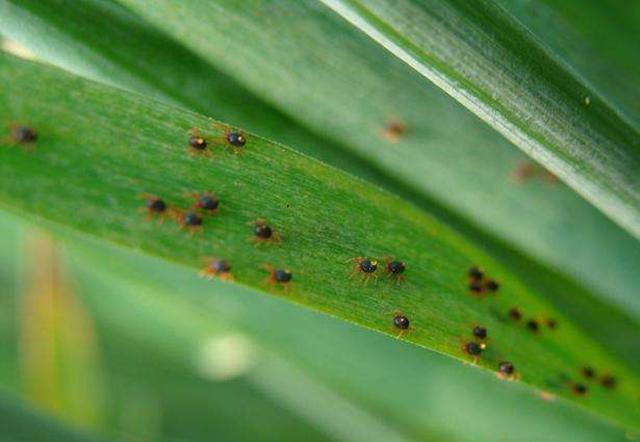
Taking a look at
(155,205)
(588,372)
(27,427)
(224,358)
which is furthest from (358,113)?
(224,358)

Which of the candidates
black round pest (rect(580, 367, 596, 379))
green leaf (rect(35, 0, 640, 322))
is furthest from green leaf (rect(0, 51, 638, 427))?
green leaf (rect(35, 0, 640, 322))

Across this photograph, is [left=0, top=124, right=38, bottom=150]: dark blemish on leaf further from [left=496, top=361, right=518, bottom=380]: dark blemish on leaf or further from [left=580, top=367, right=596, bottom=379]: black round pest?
[left=580, top=367, right=596, bottom=379]: black round pest

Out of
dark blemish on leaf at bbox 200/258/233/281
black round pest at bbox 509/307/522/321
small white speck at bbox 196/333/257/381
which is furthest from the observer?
small white speck at bbox 196/333/257/381

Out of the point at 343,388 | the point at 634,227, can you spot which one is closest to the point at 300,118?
the point at 634,227

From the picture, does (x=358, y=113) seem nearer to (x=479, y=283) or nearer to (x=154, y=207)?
(x=479, y=283)

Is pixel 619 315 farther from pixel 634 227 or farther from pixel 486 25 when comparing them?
pixel 486 25

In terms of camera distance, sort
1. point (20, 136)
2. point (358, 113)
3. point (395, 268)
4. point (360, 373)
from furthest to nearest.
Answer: point (360, 373) < point (358, 113) < point (395, 268) < point (20, 136)
